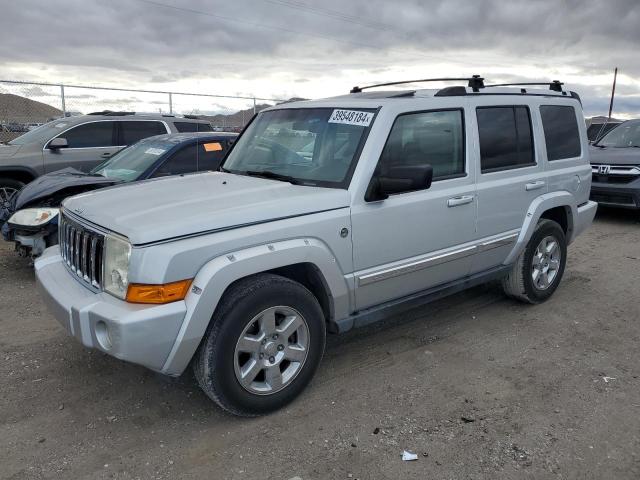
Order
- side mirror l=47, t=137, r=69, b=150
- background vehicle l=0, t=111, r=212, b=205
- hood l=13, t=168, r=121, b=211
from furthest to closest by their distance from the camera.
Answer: side mirror l=47, t=137, r=69, b=150
background vehicle l=0, t=111, r=212, b=205
hood l=13, t=168, r=121, b=211

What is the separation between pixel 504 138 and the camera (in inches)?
179

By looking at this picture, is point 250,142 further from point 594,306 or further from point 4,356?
point 594,306

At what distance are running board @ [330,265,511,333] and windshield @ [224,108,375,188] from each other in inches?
35.3

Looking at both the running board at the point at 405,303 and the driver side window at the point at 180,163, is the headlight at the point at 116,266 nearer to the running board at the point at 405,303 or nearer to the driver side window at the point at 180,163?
the running board at the point at 405,303

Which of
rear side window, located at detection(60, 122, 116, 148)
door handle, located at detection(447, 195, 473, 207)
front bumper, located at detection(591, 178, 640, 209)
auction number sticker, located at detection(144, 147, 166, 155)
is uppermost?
rear side window, located at detection(60, 122, 116, 148)

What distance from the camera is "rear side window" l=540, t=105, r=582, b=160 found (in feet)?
16.3

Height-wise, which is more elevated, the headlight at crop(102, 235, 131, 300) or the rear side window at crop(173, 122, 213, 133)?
the rear side window at crop(173, 122, 213, 133)

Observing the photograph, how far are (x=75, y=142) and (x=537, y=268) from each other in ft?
23.1

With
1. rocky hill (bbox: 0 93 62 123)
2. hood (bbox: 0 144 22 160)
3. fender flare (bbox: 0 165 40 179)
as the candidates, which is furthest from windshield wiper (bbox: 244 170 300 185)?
rocky hill (bbox: 0 93 62 123)

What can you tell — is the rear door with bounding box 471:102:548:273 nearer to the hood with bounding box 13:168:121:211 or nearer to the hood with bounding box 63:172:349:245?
the hood with bounding box 63:172:349:245

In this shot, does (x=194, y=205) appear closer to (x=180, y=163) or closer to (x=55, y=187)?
(x=55, y=187)

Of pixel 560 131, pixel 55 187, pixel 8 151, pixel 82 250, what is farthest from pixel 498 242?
pixel 8 151

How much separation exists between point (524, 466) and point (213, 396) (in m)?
1.70

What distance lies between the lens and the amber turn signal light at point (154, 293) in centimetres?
277
